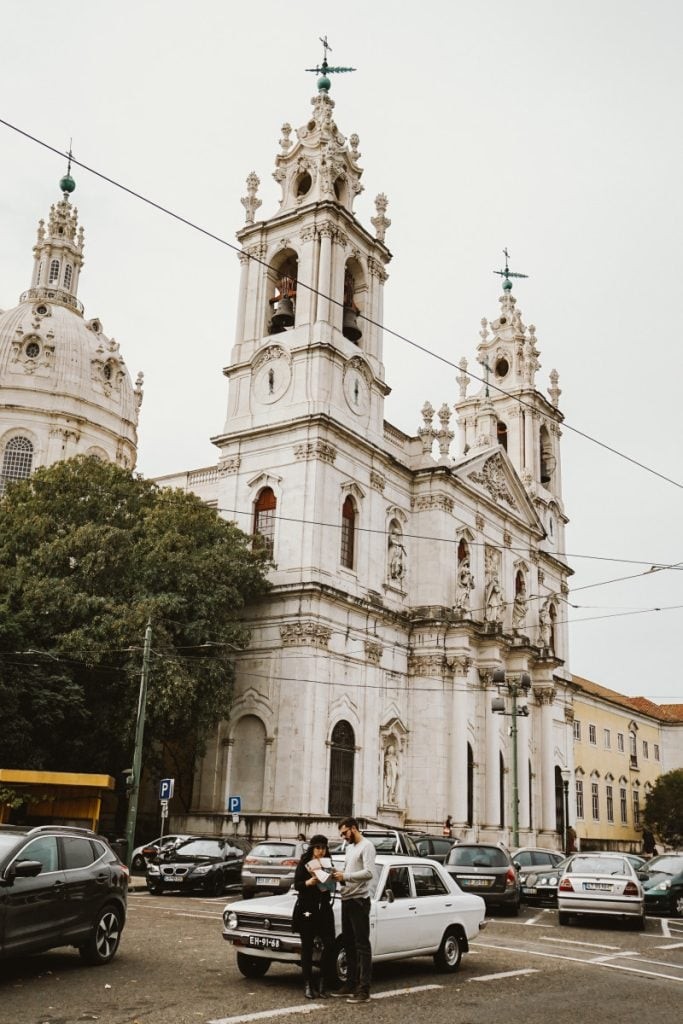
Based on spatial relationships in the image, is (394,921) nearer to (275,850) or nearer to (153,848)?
(275,850)

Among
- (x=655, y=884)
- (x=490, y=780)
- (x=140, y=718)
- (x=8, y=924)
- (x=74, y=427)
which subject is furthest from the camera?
(x=74, y=427)

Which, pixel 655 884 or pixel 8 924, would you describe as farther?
pixel 655 884

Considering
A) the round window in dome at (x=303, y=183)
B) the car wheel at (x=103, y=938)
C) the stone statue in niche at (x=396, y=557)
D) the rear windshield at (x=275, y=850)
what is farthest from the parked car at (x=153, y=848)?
the round window in dome at (x=303, y=183)

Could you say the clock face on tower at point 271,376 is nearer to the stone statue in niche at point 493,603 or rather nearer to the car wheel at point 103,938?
the stone statue in niche at point 493,603

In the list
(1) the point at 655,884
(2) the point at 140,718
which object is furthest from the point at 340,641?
(1) the point at 655,884

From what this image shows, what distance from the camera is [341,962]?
991cm

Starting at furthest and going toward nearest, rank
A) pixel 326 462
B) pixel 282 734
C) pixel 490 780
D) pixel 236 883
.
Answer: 1. pixel 490 780
2. pixel 326 462
3. pixel 282 734
4. pixel 236 883

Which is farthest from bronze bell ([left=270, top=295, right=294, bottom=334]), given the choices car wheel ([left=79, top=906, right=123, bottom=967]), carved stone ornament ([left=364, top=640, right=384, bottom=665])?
car wheel ([left=79, top=906, right=123, bottom=967])

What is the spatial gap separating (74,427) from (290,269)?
18.3m

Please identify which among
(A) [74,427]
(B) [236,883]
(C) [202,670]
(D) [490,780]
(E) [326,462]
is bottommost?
(B) [236,883]

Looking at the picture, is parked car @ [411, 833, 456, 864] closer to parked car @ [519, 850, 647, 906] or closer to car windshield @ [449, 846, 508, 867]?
parked car @ [519, 850, 647, 906]

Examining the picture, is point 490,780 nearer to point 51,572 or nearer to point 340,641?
point 340,641

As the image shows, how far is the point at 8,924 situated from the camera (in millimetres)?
9336

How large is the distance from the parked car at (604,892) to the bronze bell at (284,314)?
25.0 meters
